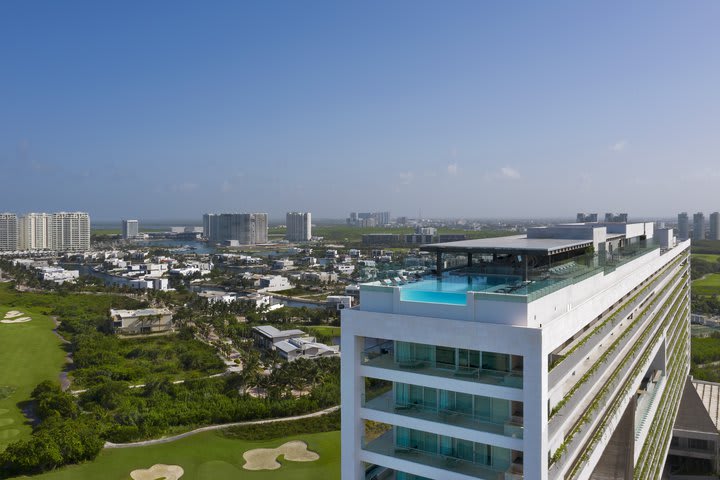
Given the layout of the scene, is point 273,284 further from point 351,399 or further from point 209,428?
point 351,399

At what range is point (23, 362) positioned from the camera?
46312 mm

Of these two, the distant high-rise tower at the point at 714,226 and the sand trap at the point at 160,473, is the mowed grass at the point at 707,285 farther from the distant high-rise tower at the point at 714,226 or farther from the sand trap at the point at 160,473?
the sand trap at the point at 160,473

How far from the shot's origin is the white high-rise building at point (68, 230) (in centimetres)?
17362

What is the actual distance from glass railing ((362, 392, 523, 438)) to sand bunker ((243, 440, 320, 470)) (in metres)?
17.4

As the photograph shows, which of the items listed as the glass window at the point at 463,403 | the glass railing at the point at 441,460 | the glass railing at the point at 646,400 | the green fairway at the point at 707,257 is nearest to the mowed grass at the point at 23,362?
the glass railing at the point at 441,460

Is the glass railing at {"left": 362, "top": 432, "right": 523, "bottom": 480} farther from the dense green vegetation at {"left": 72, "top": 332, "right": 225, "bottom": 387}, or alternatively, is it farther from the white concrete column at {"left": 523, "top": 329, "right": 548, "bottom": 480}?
the dense green vegetation at {"left": 72, "top": 332, "right": 225, "bottom": 387}

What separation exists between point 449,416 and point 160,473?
66.8 feet

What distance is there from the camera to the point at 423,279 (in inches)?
584

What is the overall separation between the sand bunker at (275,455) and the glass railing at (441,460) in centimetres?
1681

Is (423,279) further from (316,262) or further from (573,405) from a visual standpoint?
(316,262)

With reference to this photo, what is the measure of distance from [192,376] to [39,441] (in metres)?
16.2

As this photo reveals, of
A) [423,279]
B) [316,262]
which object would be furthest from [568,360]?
[316,262]

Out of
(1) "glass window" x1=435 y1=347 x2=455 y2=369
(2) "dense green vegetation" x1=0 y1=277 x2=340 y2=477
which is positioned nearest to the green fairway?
(2) "dense green vegetation" x1=0 y1=277 x2=340 y2=477

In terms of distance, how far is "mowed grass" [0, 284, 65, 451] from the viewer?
3272 cm
